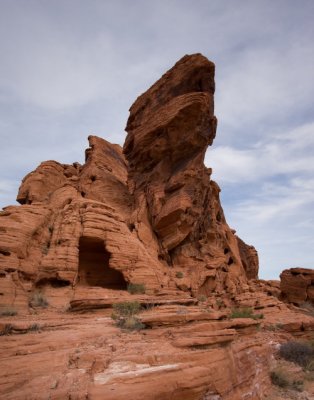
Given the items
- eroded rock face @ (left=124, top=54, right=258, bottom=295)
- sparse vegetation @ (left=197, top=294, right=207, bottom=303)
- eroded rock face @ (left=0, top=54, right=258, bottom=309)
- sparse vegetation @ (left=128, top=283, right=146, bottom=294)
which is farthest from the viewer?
eroded rock face @ (left=124, top=54, right=258, bottom=295)

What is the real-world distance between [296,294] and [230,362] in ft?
79.4

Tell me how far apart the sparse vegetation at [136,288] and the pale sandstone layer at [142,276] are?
16.6 inches

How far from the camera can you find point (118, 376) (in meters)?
5.38

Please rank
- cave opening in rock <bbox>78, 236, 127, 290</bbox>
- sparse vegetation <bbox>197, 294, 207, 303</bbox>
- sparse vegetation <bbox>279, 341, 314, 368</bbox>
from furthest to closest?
1. sparse vegetation <bbox>197, 294, 207, 303</bbox>
2. cave opening in rock <bbox>78, 236, 127, 290</bbox>
3. sparse vegetation <bbox>279, 341, 314, 368</bbox>

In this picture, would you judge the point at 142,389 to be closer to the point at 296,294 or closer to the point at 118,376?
the point at 118,376

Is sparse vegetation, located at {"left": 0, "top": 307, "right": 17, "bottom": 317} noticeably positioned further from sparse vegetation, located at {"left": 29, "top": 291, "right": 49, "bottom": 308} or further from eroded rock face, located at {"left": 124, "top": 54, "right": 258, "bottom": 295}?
eroded rock face, located at {"left": 124, "top": 54, "right": 258, "bottom": 295}

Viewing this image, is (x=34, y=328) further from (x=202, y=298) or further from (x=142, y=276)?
(x=202, y=298)

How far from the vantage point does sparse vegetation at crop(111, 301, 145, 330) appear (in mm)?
9023

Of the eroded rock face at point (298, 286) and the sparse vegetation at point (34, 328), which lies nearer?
the sparse vegetation at point (34, 328)

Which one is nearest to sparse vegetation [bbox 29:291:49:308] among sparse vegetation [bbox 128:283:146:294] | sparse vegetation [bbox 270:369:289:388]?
sparse vegetation [bbox 128:283:146:294]

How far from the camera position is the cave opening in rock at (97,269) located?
17.6 m

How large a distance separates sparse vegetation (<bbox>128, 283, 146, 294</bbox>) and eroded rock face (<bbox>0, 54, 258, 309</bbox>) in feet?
1.82

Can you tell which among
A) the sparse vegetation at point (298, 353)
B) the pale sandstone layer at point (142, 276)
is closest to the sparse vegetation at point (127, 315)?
the pale sandstone layer at point (142, 276)

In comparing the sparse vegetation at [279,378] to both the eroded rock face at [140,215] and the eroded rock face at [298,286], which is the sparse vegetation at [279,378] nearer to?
the eroded rock face at [140,215]
